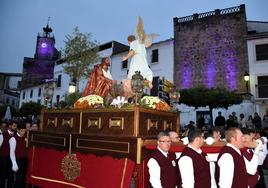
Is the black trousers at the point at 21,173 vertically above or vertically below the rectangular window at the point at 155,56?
below

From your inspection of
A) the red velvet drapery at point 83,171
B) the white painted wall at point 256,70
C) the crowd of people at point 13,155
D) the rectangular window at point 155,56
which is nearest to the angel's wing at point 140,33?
the red velvet drapery at point 83,171

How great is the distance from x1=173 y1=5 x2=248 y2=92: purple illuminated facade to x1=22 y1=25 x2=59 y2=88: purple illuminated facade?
35.7 metres

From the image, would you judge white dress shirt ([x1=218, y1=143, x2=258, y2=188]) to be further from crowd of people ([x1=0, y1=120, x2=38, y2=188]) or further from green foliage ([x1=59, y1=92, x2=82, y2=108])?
crowd of people ([x1=0, y1=120, x2=38, y2=188])

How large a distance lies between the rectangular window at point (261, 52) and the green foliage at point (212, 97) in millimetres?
4827

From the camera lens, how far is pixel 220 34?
2242cm

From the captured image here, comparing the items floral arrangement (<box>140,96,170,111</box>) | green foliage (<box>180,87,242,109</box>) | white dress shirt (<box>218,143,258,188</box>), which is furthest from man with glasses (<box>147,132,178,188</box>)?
green foliage (<box>180,87,242,109</box>)

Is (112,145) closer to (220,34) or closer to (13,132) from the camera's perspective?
(13,132)

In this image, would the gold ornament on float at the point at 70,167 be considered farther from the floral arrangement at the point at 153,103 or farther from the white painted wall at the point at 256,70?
the white painted wall at the point at 256,70

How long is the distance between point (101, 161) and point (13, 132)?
10.7 ft

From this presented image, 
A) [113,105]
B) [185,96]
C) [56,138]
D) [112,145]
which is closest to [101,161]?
[112,145]

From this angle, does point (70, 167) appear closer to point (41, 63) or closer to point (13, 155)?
point (13, 155)

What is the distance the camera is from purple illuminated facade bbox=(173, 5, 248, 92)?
837 inches

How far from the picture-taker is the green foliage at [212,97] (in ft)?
56.4

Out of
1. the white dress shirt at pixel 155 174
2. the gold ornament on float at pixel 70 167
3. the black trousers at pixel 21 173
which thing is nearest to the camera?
the white dress shirt at pixel 155 174
